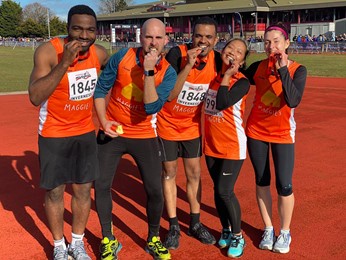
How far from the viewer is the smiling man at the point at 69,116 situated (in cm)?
345

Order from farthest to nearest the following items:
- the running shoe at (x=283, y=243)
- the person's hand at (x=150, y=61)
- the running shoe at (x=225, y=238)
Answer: the running shoe at (x=225, y=238) < the running shoe at (x=283, y=243) < the person's hand at (x=150, y=61)

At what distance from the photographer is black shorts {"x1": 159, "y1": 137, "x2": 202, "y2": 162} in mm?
4387

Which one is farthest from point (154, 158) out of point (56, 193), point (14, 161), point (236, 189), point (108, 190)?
point (14, 161)

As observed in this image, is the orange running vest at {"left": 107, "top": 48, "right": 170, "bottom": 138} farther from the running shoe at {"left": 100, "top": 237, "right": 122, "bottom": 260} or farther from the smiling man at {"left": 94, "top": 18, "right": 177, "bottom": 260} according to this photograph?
the running shoe at {"left": 100, "top": 237, "right": 122, "bottom": 260}

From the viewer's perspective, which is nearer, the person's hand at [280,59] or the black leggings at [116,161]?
the person's hand at [280,59]

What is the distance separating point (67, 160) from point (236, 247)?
1.79 metres

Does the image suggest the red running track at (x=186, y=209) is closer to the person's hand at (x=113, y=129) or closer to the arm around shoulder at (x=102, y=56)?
the person's hand at (x=113, y=129)

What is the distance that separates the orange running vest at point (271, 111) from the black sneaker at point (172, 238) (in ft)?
4.14

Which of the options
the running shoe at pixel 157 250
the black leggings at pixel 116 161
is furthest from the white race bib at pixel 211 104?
the running shoe at pixel 157 250

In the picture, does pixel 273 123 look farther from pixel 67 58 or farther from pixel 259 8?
pixel 259 8

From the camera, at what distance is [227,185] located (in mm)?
4102

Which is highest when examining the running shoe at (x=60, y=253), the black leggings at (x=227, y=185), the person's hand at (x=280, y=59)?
the person's hand at (x=280, y=59)

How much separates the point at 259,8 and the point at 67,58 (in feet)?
202

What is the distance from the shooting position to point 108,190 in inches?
160
